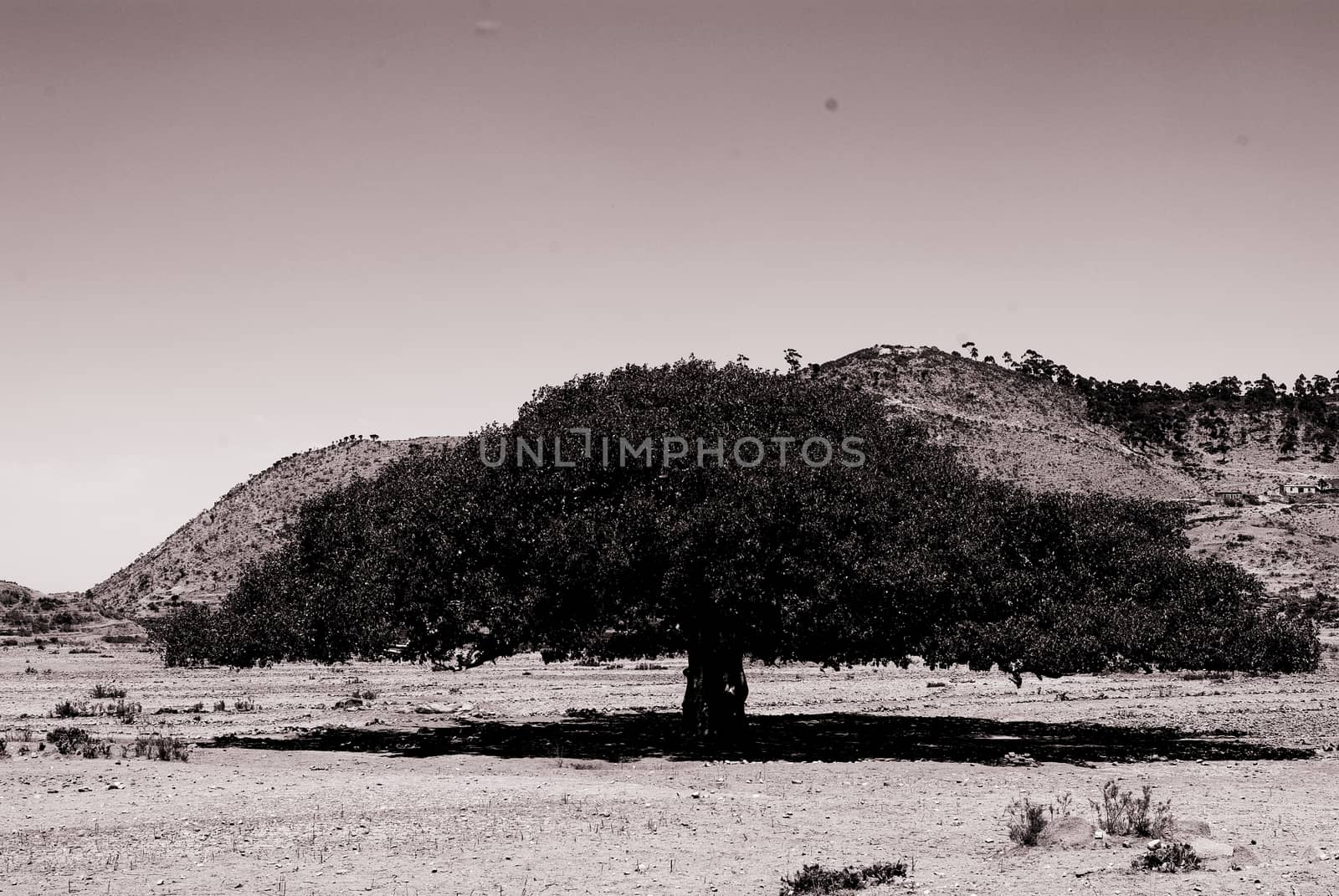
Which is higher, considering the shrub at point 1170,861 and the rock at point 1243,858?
the shrub at point 1170,861

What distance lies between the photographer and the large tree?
83.2ft

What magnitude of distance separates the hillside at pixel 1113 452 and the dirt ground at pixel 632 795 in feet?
214

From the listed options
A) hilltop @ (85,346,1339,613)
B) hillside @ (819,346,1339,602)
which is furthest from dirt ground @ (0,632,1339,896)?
hillside @ (819,346,1339,602)

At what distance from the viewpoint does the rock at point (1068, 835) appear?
670 inches

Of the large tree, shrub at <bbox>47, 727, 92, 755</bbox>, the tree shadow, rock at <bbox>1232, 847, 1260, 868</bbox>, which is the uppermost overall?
the large tree

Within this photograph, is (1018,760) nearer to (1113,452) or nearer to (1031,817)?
(1031,817)

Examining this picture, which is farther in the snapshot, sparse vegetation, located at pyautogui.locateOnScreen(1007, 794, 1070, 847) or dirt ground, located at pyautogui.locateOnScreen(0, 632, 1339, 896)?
sparse vegetation, located at pyautogui.locateOnScreen(1007, 794, 1070, 847)

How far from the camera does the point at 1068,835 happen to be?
1730cm

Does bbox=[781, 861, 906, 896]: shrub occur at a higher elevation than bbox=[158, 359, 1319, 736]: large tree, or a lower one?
lower

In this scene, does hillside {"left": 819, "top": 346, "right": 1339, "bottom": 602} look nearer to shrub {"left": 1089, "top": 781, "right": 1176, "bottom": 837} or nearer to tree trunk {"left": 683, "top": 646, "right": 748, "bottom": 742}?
tree trunk {"left": 683, "top": 646, "right": 748, "bottom": 742}

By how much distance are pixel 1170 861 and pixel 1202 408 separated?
17707 cm

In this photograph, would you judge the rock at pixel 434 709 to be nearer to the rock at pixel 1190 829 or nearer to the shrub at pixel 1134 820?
the shrub at pixel 1134 820

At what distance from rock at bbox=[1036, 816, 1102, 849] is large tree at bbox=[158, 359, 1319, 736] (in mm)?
7560

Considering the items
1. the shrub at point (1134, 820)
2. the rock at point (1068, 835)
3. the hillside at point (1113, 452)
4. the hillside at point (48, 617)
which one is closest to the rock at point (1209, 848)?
the shrub at point (1134, 820)
